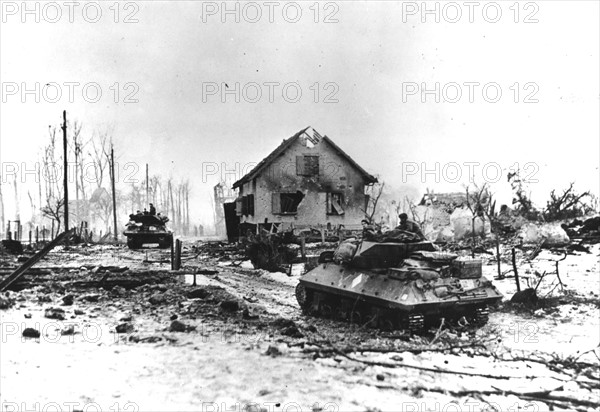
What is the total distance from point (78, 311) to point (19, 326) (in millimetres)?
1276

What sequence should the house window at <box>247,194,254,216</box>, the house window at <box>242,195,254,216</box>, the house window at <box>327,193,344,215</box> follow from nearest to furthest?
1. the house window at <box>247,194,254,216</box>
2. the house window at <box>242,195,254,216</box>
3. the house window at <box>327,193,344,215</box>

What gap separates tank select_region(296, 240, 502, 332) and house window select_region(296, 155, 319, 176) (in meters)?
19.1

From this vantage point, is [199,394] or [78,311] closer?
[199,394]

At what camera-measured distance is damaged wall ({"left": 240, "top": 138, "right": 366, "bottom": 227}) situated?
28906mm

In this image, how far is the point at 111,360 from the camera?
660cm

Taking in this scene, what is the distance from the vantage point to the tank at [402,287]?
836 centimetres

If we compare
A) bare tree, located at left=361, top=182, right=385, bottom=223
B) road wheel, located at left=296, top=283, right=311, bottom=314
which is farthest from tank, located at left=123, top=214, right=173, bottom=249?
road wheel, located at left=296, top=283, right=311, bottom=314

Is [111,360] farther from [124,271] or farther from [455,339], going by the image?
[124,271]

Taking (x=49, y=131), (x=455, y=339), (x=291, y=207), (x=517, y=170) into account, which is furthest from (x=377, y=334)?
(x=49, y=131)

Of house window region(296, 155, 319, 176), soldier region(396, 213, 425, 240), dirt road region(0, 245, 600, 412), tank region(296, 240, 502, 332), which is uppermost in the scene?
house window region(296, 155, 319, 176)

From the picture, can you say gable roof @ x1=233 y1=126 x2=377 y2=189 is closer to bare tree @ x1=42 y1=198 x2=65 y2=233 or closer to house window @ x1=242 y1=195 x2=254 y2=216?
house window @ x1=242 y1=195 x2=254 y2=216

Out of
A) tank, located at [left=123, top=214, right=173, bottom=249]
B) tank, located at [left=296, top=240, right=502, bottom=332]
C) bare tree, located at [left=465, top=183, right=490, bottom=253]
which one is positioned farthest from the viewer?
tank, located at [left=123, top=214, right=173, bottom=249]

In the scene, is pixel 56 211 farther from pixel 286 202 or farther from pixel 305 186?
pixel 305 186

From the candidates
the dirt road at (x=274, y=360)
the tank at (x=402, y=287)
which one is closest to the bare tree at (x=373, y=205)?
the tank at (x=402, y=287)
